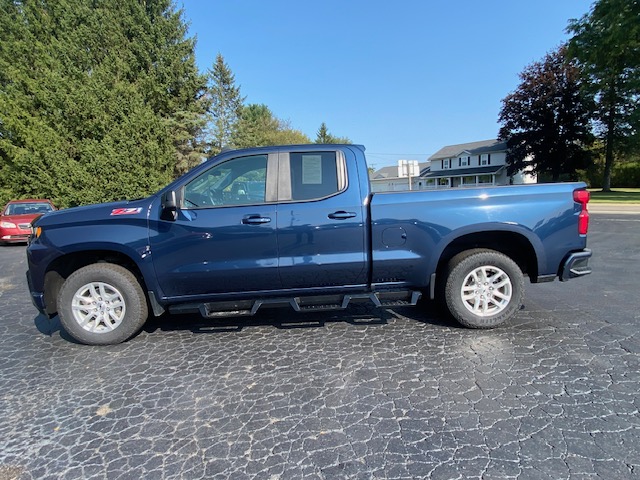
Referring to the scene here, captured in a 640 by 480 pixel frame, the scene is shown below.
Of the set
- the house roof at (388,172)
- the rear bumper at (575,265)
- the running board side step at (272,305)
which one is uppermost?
the house roof at (388,172)

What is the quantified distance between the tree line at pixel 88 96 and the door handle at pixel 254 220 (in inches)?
734

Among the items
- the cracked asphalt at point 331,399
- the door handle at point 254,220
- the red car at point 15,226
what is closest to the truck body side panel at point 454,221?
the cracked asphalt at point 331,399

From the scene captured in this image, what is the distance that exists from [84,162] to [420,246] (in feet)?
67.5

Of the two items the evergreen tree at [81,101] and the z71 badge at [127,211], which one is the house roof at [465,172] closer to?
the evergreen tree at [81,101]

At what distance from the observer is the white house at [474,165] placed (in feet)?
161

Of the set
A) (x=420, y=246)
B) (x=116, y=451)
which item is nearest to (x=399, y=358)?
(x=420, y=246)

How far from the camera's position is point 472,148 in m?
54.8

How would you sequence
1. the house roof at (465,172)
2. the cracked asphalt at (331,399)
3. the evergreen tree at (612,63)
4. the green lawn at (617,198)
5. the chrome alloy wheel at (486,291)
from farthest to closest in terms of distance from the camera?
the house roof at (465,172) < the evergreen tree at (612,63) < the green lawn at (617,198) < the chrome alloy wheel at (486,291) < the cracked asphalt at (331,399)

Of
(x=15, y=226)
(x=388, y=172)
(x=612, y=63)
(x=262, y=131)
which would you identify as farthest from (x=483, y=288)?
(x=388, y=172)

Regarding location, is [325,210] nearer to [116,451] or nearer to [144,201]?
[144,201]

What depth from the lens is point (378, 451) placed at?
2117 millimetres

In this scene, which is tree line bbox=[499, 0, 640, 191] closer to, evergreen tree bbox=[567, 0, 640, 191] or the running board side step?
evergreen tree bbox=[567, 0, 640, 191]

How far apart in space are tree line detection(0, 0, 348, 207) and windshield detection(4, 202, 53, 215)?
6.20 meters

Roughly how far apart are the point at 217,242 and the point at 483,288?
2781mm
